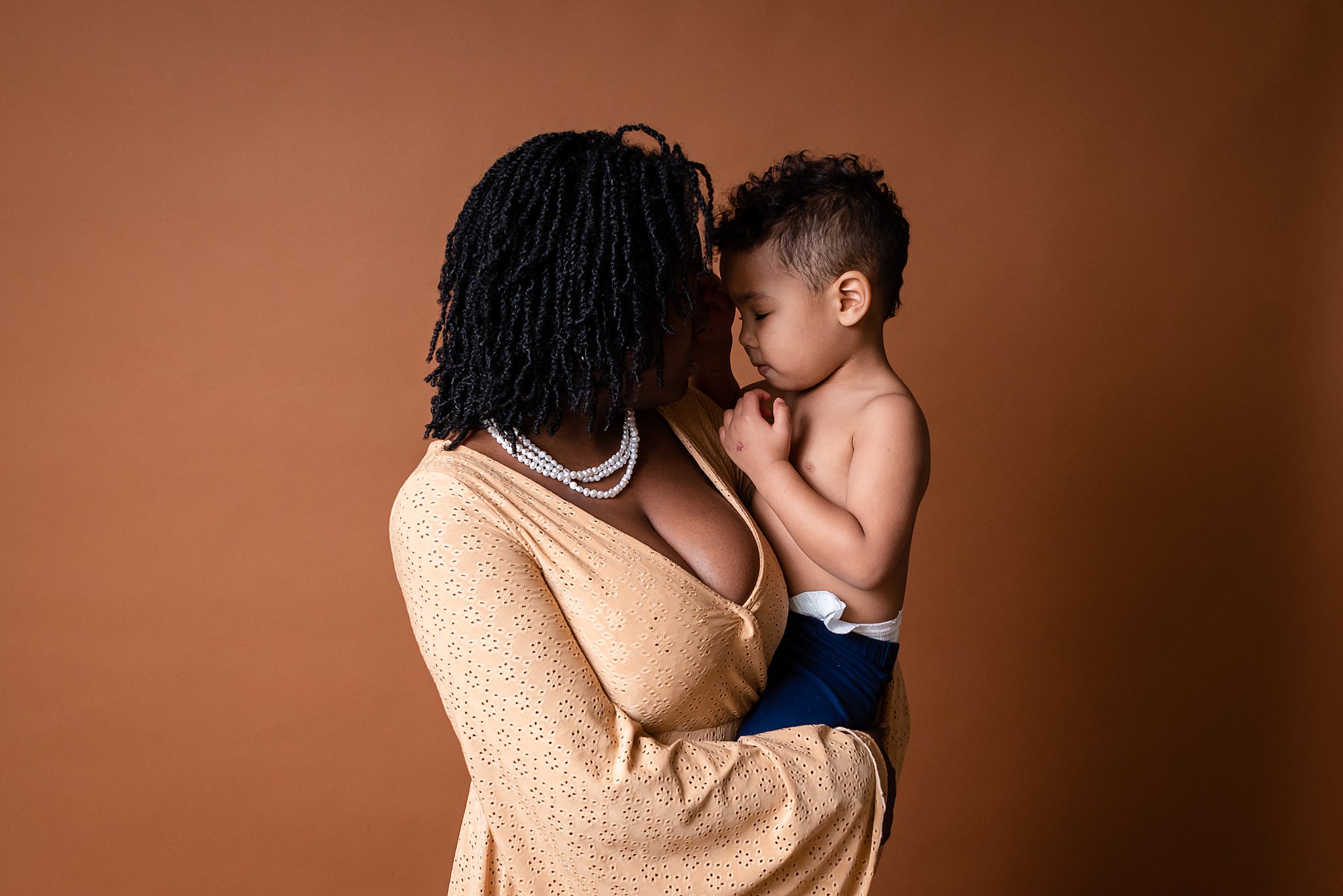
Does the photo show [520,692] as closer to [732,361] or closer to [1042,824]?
[732,361]

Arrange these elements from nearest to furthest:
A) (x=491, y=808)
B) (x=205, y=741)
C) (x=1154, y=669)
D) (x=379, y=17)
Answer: (x=491, y=808) < (x=379, y=17) < (x=205, y=741) < (x=1154, y=669)

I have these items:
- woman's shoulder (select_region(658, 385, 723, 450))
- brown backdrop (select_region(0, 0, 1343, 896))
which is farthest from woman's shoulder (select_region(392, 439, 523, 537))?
brown backdrop (select_region(0, 0, 1343, 896))

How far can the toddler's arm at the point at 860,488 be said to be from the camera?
4.94 feet

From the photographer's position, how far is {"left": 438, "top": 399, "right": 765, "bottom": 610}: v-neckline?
1311 millimetres

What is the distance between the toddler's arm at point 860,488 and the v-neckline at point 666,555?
5 cm

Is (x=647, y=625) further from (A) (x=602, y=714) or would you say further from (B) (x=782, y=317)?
(B) (x=782, y=317)

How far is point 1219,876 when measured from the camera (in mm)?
3088

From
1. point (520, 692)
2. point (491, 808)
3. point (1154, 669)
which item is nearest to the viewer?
point (520, 692)

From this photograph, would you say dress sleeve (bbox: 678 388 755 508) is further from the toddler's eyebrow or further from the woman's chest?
the woman's chest

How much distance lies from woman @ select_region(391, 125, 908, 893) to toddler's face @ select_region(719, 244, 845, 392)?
21cm

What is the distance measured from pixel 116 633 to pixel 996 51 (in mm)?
2531

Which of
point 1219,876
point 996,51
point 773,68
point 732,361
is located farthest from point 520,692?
point 1219,876

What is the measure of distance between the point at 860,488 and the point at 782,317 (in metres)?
0.26

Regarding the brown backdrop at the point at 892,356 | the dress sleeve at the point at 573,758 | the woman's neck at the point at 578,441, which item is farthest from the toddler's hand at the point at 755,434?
the brown backdrop at the point at 892,356
